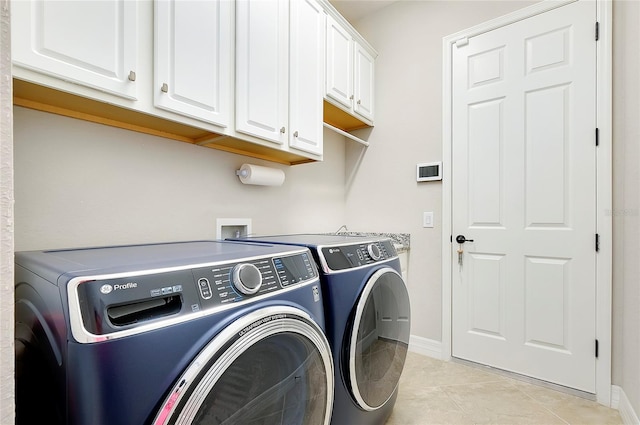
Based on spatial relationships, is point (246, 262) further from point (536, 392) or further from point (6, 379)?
point (536, 392)

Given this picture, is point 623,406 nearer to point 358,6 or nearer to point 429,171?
point 429,171

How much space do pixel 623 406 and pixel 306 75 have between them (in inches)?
99.4

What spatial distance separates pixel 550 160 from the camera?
201cm

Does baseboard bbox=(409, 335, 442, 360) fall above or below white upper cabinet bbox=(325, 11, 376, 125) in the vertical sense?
below

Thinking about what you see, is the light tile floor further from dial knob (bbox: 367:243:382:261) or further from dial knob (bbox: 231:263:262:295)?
dial knob (bbox: 231:263:262:295)

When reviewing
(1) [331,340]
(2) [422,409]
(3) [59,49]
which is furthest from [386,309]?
(3) [59,49]

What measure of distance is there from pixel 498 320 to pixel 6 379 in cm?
246

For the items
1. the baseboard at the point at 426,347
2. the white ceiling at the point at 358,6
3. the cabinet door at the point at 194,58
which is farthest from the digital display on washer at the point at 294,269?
the white ceiling at the point at 358,6

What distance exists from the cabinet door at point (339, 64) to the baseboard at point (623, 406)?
236cm

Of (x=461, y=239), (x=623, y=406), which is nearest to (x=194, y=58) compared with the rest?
(x=461, y=239)

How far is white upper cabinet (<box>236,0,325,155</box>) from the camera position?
4.94 ft

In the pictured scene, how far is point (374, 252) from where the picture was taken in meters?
1.41

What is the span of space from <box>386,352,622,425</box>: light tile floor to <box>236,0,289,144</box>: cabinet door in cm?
165

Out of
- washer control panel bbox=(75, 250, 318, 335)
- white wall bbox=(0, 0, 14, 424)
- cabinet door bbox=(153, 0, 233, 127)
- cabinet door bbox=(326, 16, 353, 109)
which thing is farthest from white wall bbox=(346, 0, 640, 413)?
white wall bbox=(0, 0, 14, 424)
